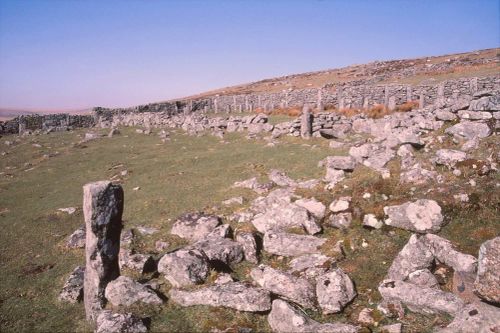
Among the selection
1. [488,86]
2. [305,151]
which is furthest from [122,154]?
[488,86]

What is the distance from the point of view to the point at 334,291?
9477 millimetres

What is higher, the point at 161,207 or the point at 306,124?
the point at 306,124

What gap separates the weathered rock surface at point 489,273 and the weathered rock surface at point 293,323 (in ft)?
9.22

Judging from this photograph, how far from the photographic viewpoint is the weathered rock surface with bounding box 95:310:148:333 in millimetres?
8586

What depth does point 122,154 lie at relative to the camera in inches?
1320

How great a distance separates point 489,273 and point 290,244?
5.68 m

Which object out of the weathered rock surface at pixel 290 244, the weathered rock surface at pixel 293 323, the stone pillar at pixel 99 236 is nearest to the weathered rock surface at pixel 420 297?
the weathered rock surface at pixel 293 323

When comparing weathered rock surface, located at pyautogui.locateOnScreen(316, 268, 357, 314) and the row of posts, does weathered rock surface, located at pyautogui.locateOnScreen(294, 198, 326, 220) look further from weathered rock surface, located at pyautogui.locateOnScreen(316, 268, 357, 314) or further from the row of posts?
the row of posts

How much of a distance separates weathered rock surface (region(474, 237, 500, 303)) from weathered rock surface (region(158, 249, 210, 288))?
694 centimetres

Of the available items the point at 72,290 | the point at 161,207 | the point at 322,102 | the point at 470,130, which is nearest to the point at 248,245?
the point at 72,290

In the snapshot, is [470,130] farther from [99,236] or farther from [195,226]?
[99,236]

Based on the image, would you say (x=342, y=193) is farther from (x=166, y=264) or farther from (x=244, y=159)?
(x=244, y=159)

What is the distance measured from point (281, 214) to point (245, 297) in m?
4.58

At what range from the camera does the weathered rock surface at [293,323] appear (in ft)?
26.9
